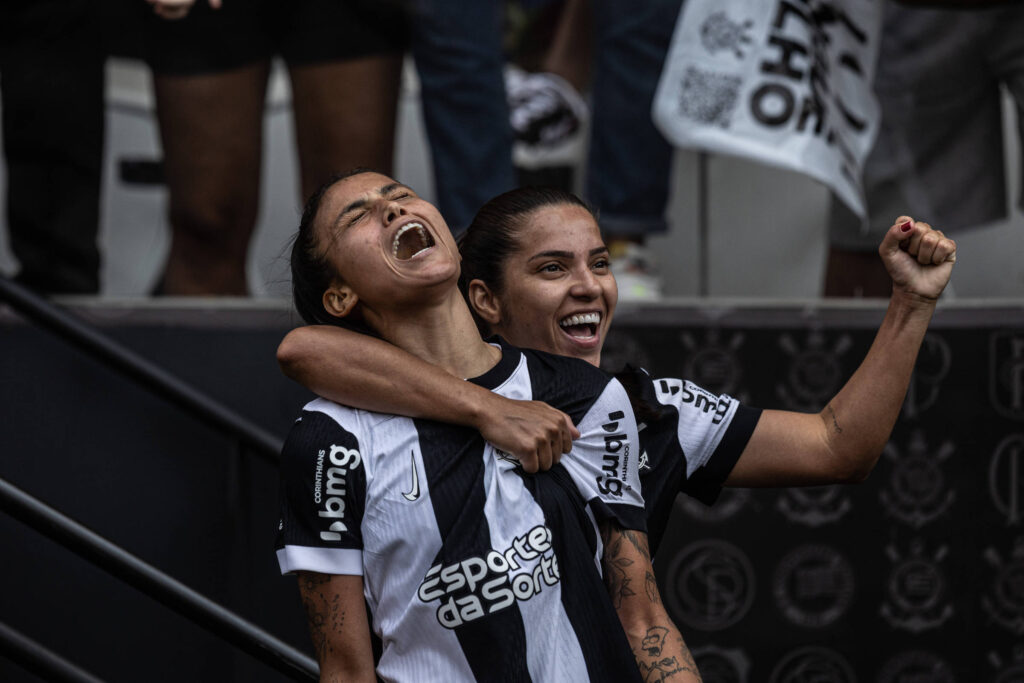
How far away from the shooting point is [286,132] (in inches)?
181

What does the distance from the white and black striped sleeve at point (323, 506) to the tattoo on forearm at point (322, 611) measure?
2cm

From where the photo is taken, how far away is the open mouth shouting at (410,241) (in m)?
1.70

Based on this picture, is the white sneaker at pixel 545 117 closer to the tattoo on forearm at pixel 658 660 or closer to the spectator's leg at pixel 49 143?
the spectator's leg at pixel 49 143

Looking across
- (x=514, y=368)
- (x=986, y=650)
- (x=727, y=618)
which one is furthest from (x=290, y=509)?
(x=986, y=650)

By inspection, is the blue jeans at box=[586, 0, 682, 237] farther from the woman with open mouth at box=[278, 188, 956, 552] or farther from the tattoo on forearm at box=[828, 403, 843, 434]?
the tattoo on forearm at box=[828, 403, 843, 434]

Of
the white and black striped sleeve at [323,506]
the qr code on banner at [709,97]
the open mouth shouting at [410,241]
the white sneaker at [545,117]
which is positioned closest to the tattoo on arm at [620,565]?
the white and black striped sleeve at [323,506]

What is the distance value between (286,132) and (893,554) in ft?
9.28

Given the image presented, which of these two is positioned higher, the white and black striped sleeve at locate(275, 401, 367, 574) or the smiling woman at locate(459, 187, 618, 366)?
the smiling woman at locate(459, 187, 618, 366)

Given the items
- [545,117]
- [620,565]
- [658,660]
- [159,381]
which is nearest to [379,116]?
[159,381]

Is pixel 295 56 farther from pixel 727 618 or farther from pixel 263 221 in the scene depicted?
pixel 727 618

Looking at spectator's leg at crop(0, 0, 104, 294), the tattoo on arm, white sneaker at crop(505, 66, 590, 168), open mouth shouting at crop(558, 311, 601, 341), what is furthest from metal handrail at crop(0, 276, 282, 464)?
white sneaker at crop(505, 66, 590, 168)

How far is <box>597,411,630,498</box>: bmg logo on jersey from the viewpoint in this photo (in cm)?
167

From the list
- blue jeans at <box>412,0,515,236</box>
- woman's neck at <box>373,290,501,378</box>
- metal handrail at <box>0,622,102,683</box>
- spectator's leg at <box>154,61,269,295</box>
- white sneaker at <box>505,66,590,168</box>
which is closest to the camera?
woman's neck at <box>373,290,501,378</box>

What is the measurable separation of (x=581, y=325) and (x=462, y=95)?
1467mm
